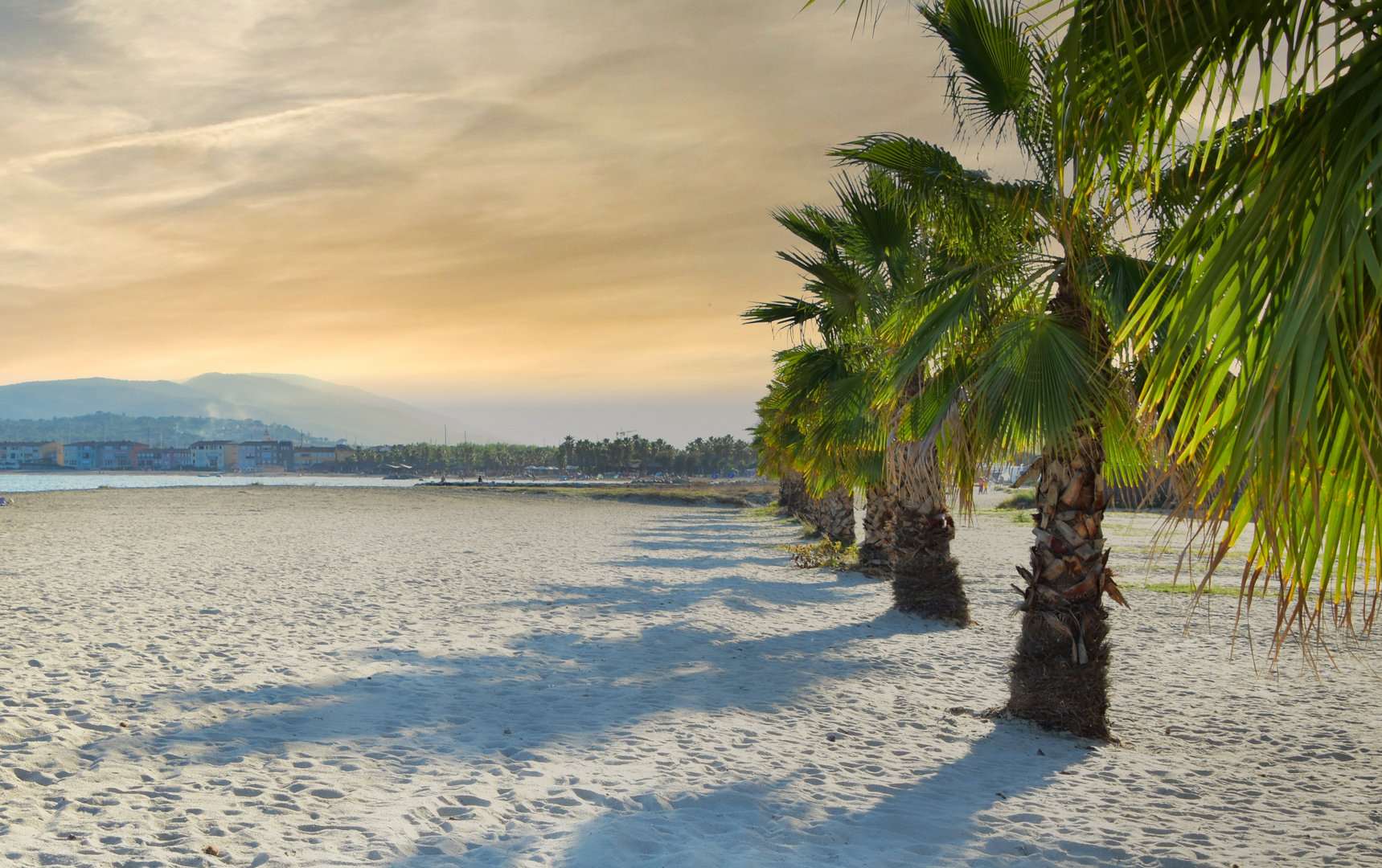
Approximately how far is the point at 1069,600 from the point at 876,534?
35.4 ft

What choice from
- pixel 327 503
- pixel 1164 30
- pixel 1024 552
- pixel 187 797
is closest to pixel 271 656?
pixel 187 797

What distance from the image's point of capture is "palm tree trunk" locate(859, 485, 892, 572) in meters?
16.2

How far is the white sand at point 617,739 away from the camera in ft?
15.3

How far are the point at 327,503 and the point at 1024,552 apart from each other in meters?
41.0

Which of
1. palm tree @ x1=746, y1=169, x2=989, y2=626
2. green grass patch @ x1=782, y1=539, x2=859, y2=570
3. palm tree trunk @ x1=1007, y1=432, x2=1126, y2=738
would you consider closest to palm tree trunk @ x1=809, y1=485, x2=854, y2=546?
green grass patch @ x1=782, y1=539, x2=859, y2=570

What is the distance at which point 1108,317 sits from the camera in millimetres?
6125

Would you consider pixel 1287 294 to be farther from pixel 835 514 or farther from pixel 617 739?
pixel 835 514

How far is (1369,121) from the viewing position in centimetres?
223

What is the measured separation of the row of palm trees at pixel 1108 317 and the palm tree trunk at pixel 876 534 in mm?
119

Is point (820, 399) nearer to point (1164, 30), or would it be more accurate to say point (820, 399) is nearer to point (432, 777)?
point (432, 777)

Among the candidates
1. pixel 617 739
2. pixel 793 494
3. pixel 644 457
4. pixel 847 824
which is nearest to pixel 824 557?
pixel 617 739

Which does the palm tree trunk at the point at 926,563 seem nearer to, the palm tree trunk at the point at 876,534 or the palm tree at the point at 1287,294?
the palm tree trunk at the point at 876,534

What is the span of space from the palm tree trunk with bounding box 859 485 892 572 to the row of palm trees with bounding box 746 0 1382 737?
0.39 feet

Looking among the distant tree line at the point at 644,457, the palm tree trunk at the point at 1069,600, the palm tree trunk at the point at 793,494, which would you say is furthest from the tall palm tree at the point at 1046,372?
the distant tree line at the point at 644,457
